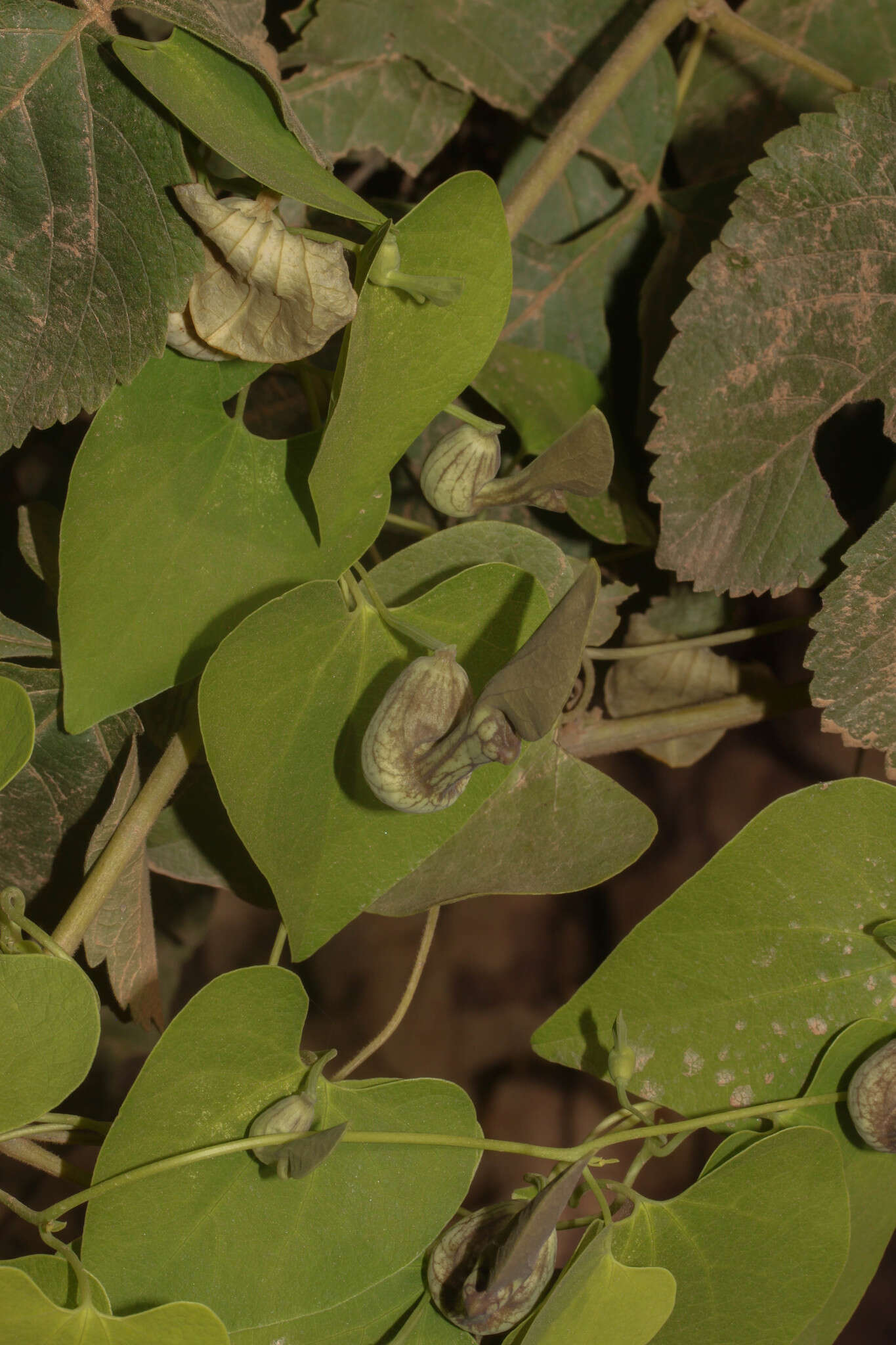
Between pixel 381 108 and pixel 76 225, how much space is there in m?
0.26

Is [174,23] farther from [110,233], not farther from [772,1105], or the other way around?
[772,1105]

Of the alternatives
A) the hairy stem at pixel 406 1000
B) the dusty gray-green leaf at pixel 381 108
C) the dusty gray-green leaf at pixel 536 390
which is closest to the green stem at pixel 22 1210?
the hairy stem at pixel 406 1000

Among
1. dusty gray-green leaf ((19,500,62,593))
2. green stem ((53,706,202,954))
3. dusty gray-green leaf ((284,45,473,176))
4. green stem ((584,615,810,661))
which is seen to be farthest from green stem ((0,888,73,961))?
dusty gray-green leaf ((284,45,473,176))

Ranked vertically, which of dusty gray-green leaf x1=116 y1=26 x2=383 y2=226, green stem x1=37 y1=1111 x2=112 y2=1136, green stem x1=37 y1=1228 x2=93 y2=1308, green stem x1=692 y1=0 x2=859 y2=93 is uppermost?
green stem x1=692 y1=0 x2=859 y2=93

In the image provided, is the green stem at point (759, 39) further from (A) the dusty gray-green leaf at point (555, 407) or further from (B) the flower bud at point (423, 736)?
(B) the flower bud at point (423, 736)

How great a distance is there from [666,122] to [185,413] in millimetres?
319

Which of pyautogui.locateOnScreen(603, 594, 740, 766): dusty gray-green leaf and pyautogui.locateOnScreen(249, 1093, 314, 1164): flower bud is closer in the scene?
pyautogui.locateOnScreen(249, 1093, 314, 1164): flower bud

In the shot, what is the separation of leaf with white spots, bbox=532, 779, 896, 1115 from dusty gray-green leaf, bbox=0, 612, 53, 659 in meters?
0.23

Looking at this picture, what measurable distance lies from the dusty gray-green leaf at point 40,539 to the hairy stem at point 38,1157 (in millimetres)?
199

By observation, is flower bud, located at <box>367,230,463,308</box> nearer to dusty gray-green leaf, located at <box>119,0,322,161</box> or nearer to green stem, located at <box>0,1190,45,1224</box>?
dusty gray-green leaf, located at <box>119,0,322,161</box>

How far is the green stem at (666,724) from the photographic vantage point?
1.75 feet

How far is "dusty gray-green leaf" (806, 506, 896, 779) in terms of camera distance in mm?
415

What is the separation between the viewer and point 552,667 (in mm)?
266

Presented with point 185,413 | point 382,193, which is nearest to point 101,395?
point 185,413
